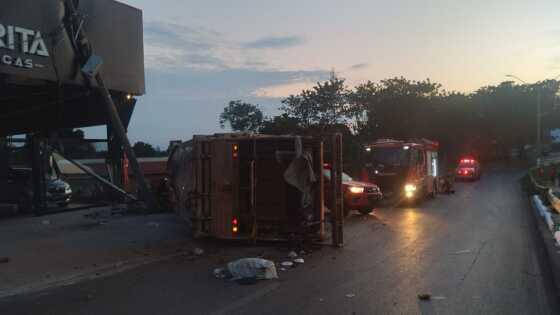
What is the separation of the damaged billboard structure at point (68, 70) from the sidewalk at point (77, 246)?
1572 mm

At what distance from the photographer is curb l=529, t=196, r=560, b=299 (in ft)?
26.6

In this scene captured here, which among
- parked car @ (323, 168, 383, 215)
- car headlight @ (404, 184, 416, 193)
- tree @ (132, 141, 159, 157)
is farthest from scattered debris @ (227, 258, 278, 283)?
tree @ (132, 141, 159, 157)

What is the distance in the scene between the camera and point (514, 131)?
6444cm

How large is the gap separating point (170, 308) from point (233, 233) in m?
4.71

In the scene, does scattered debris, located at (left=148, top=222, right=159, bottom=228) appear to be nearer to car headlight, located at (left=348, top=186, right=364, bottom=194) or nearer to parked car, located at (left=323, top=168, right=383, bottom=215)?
parked car, located at (left=323, top=168, right=383, bottom=215)

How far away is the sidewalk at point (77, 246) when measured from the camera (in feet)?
28.1

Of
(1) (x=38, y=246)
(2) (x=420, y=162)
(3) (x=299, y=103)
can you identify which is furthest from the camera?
(3) (x=299, y=103)

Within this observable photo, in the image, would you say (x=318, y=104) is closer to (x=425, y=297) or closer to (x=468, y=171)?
(x=468, y=171)

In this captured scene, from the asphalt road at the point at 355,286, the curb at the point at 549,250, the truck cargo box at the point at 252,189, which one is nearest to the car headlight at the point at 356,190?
the asphalt road at the point at 355,286

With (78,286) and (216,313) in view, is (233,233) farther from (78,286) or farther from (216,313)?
(216,313)

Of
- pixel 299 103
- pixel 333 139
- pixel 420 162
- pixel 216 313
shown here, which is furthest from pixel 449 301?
pixel 299 103

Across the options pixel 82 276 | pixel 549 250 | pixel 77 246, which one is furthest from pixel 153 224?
pixel 549 250

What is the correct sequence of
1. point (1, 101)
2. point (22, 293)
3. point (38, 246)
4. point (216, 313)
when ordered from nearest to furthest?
point (216, 313) < point (22, 293) < point (38, 246) < point (1, 101)

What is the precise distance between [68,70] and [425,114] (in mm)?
46083
